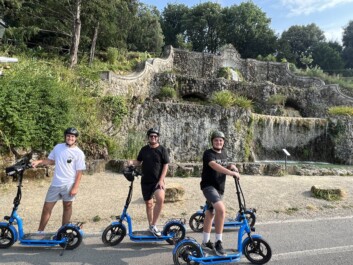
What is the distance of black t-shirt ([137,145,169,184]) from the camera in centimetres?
456

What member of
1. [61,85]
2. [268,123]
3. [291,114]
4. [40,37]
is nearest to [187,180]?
[61,85]

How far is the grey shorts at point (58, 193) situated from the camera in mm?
4395

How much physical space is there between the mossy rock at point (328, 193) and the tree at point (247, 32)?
39657mm

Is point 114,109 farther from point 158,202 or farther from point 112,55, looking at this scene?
point 112,55

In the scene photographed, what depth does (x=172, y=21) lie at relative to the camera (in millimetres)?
49781

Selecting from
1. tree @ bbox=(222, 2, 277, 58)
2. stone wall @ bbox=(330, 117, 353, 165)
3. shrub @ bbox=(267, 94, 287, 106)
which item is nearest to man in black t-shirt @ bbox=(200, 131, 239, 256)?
stone wall @ bbox=(330, 117, 353, 165)

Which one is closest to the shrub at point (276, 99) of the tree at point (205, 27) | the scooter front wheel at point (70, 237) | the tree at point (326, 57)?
the scooter front wheel at point (70, 237)

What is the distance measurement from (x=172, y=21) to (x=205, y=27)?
6501mm

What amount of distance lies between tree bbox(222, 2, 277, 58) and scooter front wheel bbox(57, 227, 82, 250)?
4391 cm

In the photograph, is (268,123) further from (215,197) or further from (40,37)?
(40,37)

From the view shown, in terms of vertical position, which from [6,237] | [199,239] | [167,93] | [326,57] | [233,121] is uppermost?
[326,57]

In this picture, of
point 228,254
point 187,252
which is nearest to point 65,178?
point 187,252

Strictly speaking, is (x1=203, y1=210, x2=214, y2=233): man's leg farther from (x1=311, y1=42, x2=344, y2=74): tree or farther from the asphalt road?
(x1=311, y1=42, x2=344, y2=74): tree

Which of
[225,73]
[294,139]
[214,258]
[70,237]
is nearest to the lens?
[214,258]
